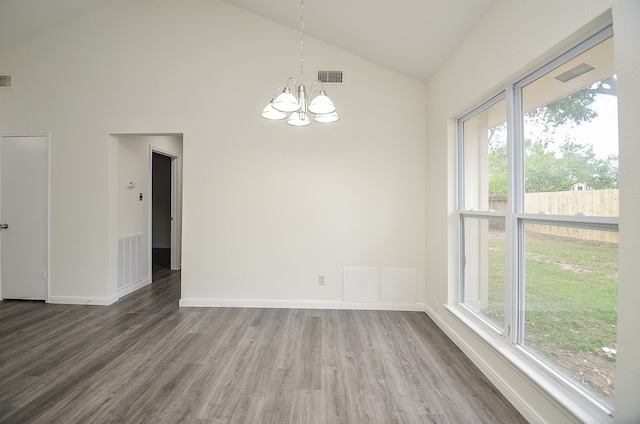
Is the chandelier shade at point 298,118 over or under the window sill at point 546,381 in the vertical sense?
over

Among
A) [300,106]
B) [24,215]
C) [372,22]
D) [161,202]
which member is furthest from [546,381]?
[161,202]

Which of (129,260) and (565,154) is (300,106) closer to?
(565,154)

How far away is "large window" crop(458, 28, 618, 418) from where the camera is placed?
152 cm

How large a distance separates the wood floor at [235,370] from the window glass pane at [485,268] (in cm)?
48

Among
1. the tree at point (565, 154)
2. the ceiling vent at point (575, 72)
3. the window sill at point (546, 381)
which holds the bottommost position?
the window sill at point (546, 381)

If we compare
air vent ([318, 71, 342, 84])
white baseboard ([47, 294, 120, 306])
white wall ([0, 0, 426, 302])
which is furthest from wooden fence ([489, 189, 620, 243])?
white baseboard ([47, 294, 120, 306])

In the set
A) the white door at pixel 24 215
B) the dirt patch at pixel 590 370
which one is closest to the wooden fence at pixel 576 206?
the dirt patch at pixel 590 370

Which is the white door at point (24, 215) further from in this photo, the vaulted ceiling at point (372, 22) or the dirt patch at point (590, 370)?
the dirt patch at point (590, 370)

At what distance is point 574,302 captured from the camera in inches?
67.6

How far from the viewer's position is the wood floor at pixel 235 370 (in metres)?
1.93

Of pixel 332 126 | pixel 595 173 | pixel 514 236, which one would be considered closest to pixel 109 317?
pixel 332 126

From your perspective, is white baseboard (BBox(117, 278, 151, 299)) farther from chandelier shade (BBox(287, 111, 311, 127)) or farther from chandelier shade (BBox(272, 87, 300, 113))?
chandelier shade (BBox(272, 87, 300, 113))

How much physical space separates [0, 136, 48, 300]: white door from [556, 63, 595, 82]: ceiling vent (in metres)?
5.59

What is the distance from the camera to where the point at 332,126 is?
3.89 meters
